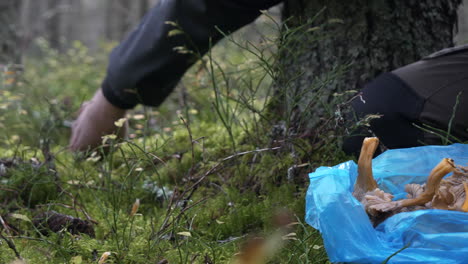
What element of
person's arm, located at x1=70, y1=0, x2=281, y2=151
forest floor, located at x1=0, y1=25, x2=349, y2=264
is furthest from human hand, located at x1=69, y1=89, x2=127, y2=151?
forest floor, located at x1=0, y1=25, x2=349, y2=264

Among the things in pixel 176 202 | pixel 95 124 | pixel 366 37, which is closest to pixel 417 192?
Answer: pixel 176 202

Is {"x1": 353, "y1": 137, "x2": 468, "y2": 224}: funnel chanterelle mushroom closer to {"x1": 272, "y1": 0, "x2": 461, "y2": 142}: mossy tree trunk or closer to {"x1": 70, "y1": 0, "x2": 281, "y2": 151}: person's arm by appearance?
{"x1": 272, "y1": 0, "x2": 461, "y2": 142}: mossy tree trunk

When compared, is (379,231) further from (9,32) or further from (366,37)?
(9,32)

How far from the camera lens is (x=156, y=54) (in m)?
2.35

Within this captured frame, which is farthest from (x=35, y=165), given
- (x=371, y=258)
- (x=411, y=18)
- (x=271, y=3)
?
(x=411, y=18)

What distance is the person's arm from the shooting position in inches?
87.1

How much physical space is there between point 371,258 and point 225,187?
2.95ft

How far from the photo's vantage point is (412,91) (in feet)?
6.00

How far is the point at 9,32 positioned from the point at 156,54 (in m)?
2.89

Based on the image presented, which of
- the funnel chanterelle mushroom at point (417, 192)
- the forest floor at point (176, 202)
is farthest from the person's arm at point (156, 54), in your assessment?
the funnel chanterelle mushroom at point (417, 192)

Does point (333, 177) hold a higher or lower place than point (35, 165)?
higher

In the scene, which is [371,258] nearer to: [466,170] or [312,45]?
[466,170]

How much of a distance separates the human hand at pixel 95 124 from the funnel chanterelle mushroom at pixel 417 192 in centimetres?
150

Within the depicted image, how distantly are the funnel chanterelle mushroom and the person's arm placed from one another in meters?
0.96
